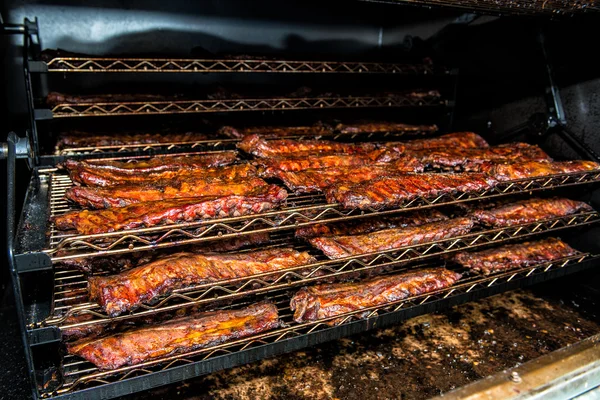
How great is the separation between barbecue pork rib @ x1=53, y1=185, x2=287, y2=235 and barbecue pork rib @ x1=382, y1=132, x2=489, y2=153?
162 centimetres

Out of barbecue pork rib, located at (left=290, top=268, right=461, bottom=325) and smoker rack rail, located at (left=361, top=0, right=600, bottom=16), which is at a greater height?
smoker rack rail, located at (left=361, top=0, right=600, bottom=16)

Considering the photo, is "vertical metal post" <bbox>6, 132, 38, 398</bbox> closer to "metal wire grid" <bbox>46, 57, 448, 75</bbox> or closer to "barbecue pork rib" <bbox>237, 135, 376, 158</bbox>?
"metal wire grid" <bbox>46, 57, 448, 75</bbox>

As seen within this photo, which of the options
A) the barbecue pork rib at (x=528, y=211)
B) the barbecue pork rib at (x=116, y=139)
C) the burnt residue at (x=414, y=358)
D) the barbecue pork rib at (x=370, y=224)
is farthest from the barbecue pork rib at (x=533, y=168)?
the barbecue pork rib at (x=116, y=139)

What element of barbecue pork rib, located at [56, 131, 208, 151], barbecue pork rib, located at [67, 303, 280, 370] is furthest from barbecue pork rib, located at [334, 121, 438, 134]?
barbecue pork rib, located at [67, 303, 280, 370]

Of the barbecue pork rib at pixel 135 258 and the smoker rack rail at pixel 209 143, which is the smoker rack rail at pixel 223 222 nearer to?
the barbecue pork rib at pixel 135 258

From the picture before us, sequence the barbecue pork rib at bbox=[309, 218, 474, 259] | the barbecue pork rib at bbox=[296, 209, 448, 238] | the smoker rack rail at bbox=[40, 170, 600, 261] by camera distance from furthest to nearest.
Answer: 1. the barbecue pork rib at bbox=[296, 209, 448, 238]
2. the barbecue pork rib at bbox=[309, 218, 474, 259]
3. the smoker rack rail at bbox=[40, 170, 600, 261]

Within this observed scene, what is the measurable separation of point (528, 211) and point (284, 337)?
2296 mm

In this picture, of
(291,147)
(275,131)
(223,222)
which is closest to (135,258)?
(223,222)

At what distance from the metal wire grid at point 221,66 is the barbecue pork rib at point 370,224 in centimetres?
139

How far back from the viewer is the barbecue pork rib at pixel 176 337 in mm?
2268

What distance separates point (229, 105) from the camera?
408 cm

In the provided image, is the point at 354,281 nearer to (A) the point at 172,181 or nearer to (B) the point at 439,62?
(A) the point at 172,181

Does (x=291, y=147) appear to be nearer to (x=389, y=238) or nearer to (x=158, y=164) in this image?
(x=158, y=164)

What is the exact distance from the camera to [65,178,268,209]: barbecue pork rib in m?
2.66
